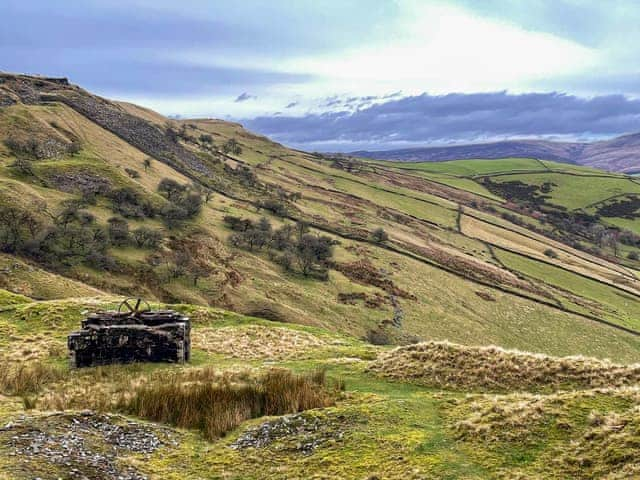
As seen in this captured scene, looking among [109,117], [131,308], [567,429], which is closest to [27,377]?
[131,308]

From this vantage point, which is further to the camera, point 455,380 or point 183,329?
point 183,329

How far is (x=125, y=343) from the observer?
23781 millimetres

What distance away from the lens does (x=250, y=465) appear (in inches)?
512

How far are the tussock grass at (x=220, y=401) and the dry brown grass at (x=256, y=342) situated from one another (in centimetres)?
907

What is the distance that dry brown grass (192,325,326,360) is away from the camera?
27869mm

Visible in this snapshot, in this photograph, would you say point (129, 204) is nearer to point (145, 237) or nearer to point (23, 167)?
point (145, 237)

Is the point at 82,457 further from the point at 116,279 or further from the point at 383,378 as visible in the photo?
the point at 116,279

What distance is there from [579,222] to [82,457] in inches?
7655

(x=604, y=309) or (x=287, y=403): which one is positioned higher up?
(x=287, y=403)

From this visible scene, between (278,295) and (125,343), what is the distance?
106 ft

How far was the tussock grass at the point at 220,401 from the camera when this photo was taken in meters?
15.6

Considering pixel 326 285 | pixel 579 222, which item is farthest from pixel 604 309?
pixel 579 222

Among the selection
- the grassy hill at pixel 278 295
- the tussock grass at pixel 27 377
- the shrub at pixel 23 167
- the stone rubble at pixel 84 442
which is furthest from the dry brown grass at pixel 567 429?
the shrub at pixel 23 167

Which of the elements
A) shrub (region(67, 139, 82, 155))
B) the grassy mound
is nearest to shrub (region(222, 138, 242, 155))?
shrub (region(67, 139, 82, 155))
